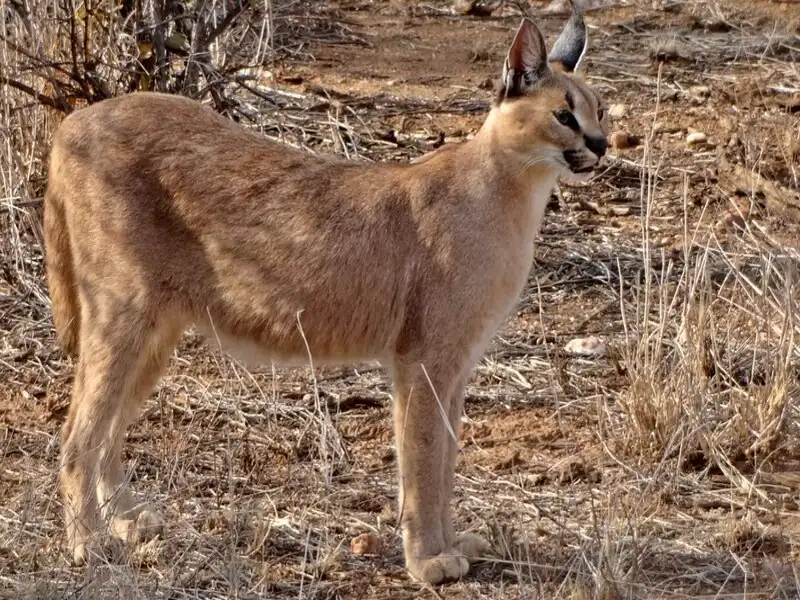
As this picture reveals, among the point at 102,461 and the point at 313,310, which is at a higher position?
the point at 313,310

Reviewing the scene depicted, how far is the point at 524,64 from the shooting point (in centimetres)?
480

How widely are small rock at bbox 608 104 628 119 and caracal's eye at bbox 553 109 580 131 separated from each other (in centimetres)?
372

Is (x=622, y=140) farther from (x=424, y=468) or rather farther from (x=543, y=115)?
(x=424, y=468)

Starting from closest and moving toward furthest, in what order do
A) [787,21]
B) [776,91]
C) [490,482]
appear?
[490,482] < [776,91] < [787,21]

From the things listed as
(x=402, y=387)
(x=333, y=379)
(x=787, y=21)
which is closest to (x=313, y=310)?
(x=402, y=387)

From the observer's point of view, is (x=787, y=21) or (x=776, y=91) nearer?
(x=776, y=91)

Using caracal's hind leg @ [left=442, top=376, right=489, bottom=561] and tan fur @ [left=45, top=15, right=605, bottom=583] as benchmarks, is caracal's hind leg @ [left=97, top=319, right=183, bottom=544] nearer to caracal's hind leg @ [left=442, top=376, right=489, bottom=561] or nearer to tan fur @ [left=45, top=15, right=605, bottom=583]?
tan fur @ [left=45, top=15, right=605, bottom=583]

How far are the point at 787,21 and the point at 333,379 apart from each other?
15.8 feet

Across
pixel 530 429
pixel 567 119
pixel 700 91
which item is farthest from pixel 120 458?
pixel 700 91

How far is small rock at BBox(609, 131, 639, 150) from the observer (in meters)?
8.09

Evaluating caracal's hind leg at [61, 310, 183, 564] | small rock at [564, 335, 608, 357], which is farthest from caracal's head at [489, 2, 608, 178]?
small rock at [564, 335, 608, 357]

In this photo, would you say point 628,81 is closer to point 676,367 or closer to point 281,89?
point 281,89

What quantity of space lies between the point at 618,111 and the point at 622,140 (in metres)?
0.38

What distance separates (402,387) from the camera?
4.73 metres
